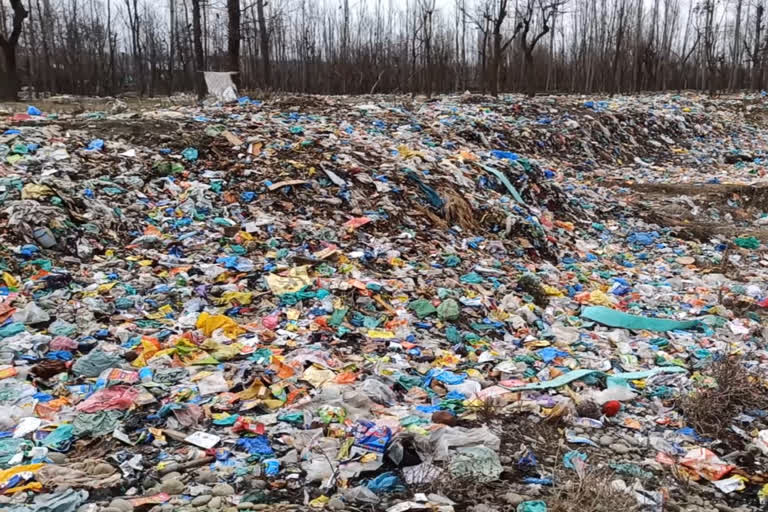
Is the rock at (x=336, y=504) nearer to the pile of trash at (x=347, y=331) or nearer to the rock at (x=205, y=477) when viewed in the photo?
the pile of trash at (x=347, y=331)

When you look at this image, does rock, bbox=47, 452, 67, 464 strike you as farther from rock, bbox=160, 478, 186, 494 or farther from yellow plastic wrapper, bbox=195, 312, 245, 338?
yellow plastic wrapper, bbox=195, 312, 245, 338

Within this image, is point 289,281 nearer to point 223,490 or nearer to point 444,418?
point 444,418

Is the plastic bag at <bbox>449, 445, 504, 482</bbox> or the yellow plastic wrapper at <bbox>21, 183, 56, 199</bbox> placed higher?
the yellow plastic wrapper at <bbox>21, 183, 56, 199</bbox>

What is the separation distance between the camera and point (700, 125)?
42.1 ft

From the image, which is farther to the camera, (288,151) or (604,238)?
(604,238)

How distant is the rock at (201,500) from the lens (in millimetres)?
1925

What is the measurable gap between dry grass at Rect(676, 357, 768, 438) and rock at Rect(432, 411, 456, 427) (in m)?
1.12

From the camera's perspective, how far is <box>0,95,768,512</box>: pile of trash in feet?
7.06

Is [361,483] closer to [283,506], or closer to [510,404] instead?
[283,506]

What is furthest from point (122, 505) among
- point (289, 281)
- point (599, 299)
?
point (599, 299)

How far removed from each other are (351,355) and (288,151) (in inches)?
123

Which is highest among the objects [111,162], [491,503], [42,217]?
[111,162]

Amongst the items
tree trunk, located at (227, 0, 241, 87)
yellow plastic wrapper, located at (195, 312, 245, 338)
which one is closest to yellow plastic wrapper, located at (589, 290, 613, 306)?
yellow plastic wrapper, located at (195, 312, 245, 338)

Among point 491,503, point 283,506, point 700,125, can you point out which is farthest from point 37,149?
point 700,125
